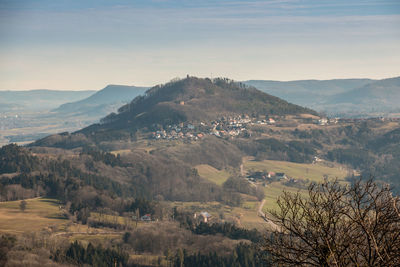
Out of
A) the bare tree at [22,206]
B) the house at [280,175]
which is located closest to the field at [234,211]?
the house at [280,175]

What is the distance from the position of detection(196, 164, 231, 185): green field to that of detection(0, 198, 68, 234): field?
60.2 meters

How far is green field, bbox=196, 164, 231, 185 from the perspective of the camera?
159 metres

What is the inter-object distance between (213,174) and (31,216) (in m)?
82.7

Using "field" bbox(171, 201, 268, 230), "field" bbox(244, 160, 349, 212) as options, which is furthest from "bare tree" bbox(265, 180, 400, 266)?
"field" bbox(244, 160, 349, 212)

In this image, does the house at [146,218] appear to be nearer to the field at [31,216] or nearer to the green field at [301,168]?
the field at [31,216]

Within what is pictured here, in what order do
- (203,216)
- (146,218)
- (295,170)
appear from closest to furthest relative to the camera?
(146,218), (203,216), (295,170)

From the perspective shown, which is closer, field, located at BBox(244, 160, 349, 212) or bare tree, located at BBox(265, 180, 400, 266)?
bare tree, located at BBox(265, 180, 400, 266)

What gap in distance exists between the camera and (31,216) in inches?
3949

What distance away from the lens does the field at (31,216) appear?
90.7 metres

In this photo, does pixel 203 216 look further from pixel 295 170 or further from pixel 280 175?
pixel 295 170

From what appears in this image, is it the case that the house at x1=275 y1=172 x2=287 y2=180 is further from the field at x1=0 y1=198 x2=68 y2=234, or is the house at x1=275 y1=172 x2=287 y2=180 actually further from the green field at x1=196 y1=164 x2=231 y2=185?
the field at x1=0 y1=198 x2=68 y2=234

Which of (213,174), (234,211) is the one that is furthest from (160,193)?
(234,211)

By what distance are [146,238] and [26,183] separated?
55833 mm

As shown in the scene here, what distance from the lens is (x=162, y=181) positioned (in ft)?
527
